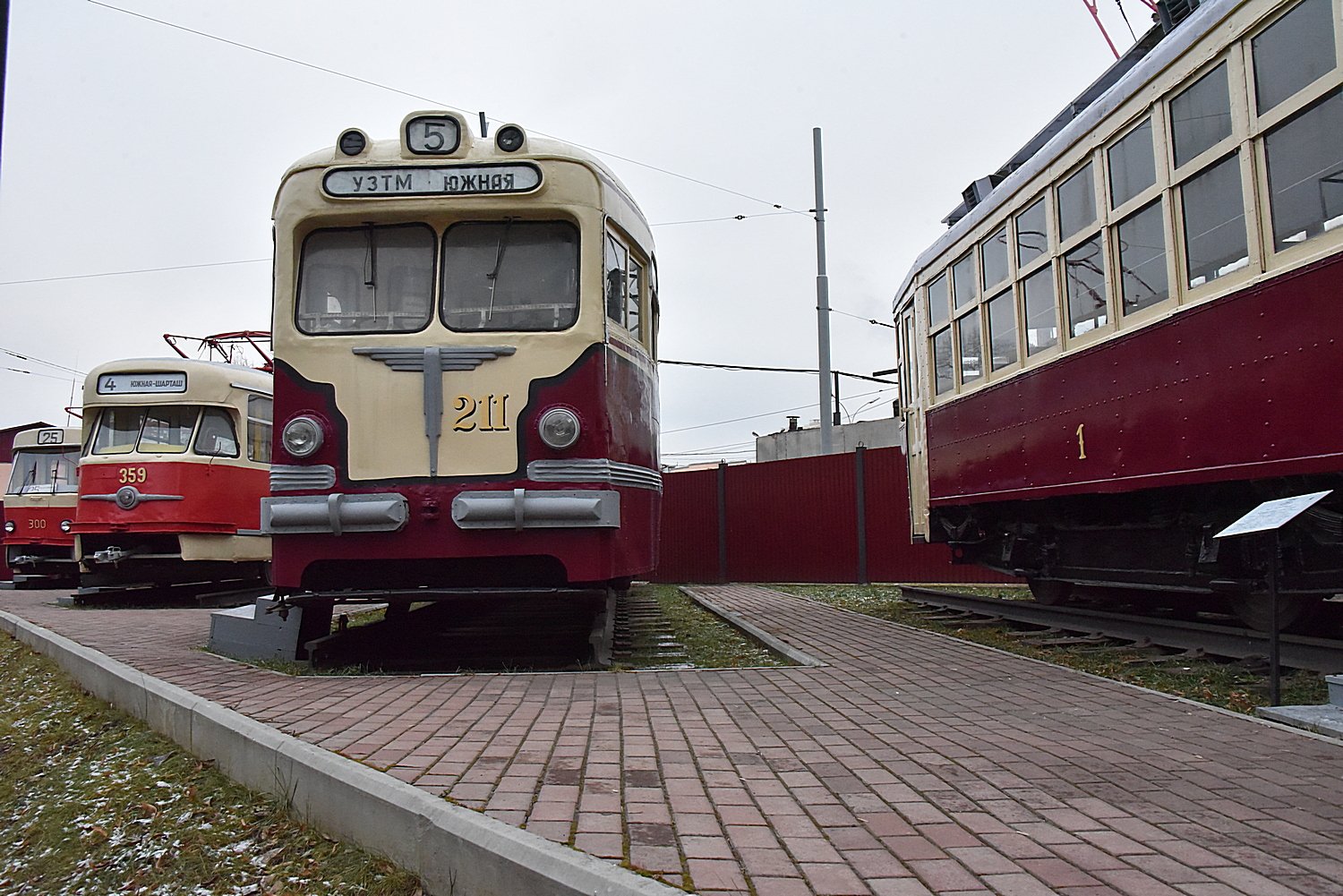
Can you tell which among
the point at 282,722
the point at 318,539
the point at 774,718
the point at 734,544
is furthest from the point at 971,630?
the point at 734,544

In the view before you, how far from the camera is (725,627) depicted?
959cm

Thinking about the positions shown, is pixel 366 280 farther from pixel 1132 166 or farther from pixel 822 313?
pixel 822 313

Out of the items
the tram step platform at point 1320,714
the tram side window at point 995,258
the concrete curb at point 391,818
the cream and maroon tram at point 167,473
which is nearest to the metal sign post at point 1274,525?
the tram step platform at point 1320,714

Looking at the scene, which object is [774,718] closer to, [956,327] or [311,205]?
[311,205]

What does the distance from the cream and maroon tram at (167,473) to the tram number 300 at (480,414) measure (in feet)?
27.1

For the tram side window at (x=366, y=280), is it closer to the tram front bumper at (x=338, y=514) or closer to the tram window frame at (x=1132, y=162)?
the tram front bumper at (x=338, y=514)

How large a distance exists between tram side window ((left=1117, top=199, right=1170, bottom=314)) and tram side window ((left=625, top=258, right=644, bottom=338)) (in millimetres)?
3270

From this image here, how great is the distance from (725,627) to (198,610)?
6721 mm

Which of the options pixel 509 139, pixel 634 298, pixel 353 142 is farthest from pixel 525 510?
pixel 353 142

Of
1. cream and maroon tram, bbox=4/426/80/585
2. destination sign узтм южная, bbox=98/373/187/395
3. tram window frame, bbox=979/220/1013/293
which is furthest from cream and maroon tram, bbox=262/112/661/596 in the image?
cream and maroon tram, bbox=4/426/80/585

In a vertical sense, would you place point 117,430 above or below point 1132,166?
below

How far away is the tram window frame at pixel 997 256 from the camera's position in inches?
327

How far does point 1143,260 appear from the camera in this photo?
632 cm

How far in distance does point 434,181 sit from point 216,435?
337 inches
